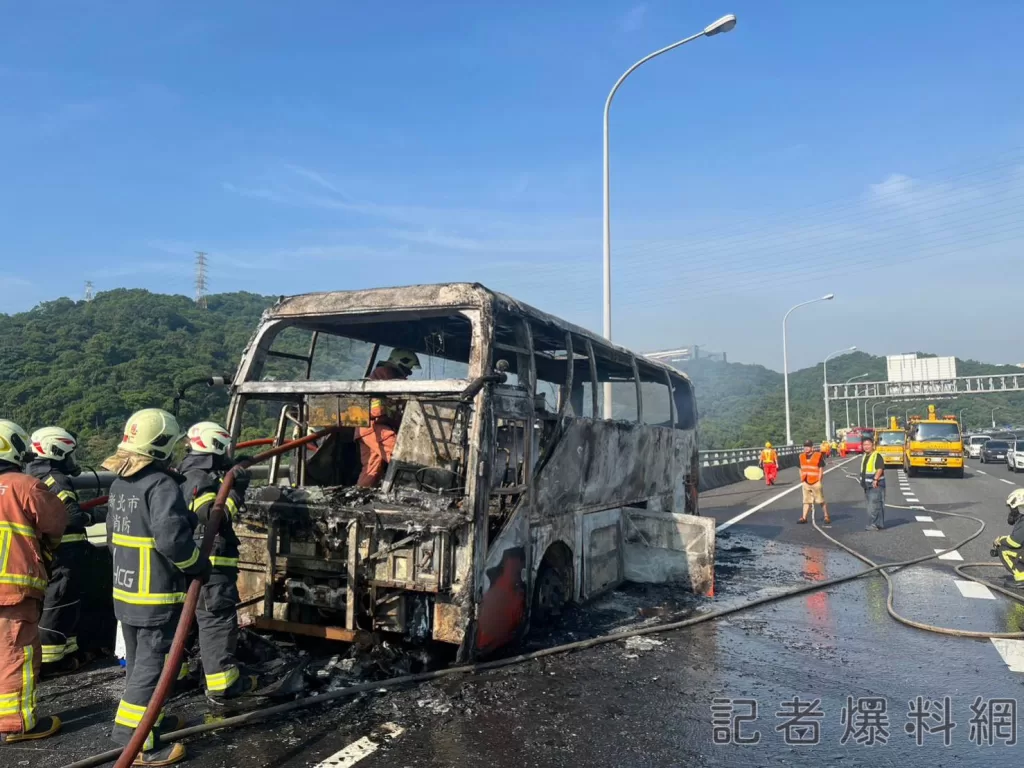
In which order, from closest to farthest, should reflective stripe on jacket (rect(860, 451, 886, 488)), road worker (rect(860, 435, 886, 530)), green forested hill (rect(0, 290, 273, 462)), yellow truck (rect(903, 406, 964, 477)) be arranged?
road worker (rect(860, 435, 886, 530))
reflective stripe on jacket (rect(860, 451, 886, 488))
green forested hill (rect(0, 290, 273, 462))
yellow truck (rect(903, 406, 964, 477))

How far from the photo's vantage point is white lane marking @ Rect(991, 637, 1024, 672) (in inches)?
221

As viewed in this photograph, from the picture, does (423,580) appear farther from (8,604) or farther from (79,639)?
(79,639)

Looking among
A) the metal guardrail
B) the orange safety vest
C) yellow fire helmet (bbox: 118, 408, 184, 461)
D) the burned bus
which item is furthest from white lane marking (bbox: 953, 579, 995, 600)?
the metal guardrail

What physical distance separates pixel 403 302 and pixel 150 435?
7.25 ft

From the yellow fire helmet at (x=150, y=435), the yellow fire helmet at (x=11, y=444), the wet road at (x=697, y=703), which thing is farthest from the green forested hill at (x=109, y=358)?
the wet road at (x=697, y=703)

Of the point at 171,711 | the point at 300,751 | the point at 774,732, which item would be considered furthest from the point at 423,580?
the point at 774,732

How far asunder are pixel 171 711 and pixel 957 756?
4381mm

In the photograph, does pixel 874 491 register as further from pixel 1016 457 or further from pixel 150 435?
pixel 1016 457

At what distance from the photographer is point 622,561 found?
797 centimetres

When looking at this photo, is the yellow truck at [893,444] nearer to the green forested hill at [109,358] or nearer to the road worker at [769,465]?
the road worker at [769,465]

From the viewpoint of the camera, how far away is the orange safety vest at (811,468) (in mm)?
13562

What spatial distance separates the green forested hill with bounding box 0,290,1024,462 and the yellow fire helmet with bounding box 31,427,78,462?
159 centimetres

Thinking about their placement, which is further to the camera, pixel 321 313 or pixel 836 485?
pixel 836 485

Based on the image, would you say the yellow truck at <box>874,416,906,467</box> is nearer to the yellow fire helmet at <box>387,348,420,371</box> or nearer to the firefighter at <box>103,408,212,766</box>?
the yellow fire helmet at <box>387,348,420,371</box>
